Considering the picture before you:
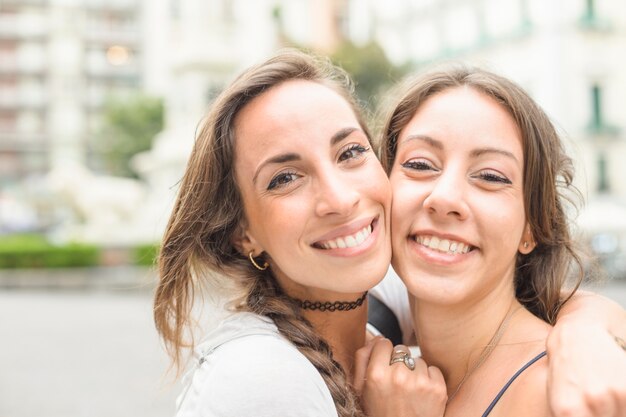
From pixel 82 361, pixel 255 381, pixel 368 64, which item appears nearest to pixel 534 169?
pixel 255 381

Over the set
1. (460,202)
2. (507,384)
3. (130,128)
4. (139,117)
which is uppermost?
(460,202)

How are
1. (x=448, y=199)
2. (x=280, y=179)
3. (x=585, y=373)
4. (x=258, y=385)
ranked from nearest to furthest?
1. (x=585, y=373)
2. (x=258, y=385)
3. (x=448, y=199)
4. (x=280, y=179)

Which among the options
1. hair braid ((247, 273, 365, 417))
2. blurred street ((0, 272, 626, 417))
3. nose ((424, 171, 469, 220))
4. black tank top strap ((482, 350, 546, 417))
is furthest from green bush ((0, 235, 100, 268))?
black tank top strap ((482, 350, 546, 417))

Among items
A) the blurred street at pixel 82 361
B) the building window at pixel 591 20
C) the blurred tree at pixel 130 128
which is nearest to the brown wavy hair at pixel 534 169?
the blurred street at pixel 82 361

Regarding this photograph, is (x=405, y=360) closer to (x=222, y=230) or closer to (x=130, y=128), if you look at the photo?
(x=222, y=230)

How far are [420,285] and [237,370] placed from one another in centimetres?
63

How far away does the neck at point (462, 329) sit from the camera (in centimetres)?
235

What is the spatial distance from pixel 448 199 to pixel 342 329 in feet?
1.95

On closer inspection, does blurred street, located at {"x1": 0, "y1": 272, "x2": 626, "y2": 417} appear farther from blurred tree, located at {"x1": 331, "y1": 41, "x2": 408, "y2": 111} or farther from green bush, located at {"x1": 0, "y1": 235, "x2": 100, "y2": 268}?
blurred tree, located at {"x1": 331, "y1": 41, "x2": 408, "y2": 111}

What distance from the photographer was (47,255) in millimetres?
21422

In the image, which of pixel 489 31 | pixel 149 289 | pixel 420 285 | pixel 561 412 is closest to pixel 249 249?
pixel 420 285

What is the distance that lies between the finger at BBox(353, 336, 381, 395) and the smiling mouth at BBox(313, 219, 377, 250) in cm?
36

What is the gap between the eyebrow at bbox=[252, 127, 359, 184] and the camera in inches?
89.6

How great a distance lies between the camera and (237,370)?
6.23 ft
